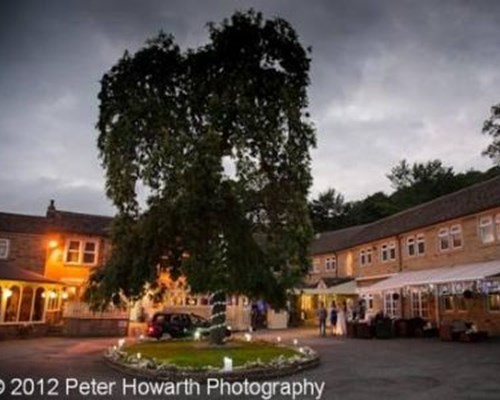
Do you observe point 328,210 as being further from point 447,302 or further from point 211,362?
point 211,362

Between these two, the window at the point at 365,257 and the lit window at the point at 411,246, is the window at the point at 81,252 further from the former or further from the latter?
the lit window at the point at 411,246

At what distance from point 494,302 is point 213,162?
18050mm

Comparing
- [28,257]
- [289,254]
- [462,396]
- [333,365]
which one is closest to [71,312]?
[28,257]

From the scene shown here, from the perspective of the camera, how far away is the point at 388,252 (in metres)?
38.0

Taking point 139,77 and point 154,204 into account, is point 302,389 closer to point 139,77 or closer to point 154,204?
point 154,204

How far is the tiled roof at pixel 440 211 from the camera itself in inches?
1129

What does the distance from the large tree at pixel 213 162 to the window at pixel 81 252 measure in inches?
668

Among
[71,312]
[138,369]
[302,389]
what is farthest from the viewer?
[71,312]

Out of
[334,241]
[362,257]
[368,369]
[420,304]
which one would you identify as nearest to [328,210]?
[334,241]

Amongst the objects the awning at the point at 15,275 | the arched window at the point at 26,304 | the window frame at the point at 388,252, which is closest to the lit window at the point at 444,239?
the window frame at the point at 388,252

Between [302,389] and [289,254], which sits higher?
[289,254]

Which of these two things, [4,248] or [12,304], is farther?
[4,248]

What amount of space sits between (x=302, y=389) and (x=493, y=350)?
11.1 meters

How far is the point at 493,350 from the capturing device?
65.8ft
